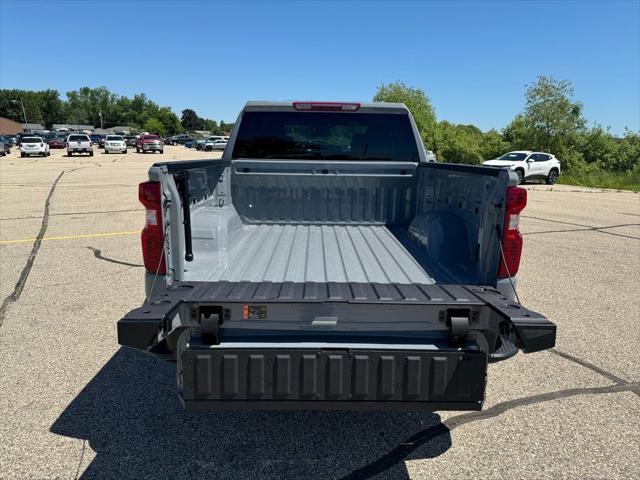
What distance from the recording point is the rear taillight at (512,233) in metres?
2.63

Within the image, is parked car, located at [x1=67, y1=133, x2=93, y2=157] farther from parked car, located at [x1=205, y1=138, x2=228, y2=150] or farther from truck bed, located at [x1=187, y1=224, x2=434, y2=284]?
truck bed, located at [x1=187, y1=224, x2=434, y2=284]

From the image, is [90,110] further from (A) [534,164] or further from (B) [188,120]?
(A) [534,164]

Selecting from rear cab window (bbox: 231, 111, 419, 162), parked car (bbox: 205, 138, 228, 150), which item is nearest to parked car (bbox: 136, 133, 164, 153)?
parked car (bbox: 205, 138, 228, 150)

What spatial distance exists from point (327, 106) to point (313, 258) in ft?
5.99

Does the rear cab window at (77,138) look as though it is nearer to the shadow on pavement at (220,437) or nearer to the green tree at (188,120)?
the shadow on pavement at (220,437)

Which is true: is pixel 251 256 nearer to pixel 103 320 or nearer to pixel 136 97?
pixel 103 320

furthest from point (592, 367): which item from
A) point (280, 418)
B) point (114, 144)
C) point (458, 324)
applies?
point (114, 144)

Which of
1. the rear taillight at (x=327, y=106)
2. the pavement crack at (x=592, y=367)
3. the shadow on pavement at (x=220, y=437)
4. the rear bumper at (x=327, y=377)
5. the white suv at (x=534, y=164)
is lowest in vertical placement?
the shadow on pavement at (x=220, y=437)

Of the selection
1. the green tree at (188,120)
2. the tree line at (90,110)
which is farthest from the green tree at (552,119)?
the green tree at (188,120)

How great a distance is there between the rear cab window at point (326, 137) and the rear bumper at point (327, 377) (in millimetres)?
2959

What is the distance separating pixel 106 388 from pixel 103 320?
1.43 metres

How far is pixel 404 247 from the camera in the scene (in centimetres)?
399

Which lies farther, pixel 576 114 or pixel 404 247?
pixel 576 114

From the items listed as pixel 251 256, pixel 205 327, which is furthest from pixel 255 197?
pixel 205 327
